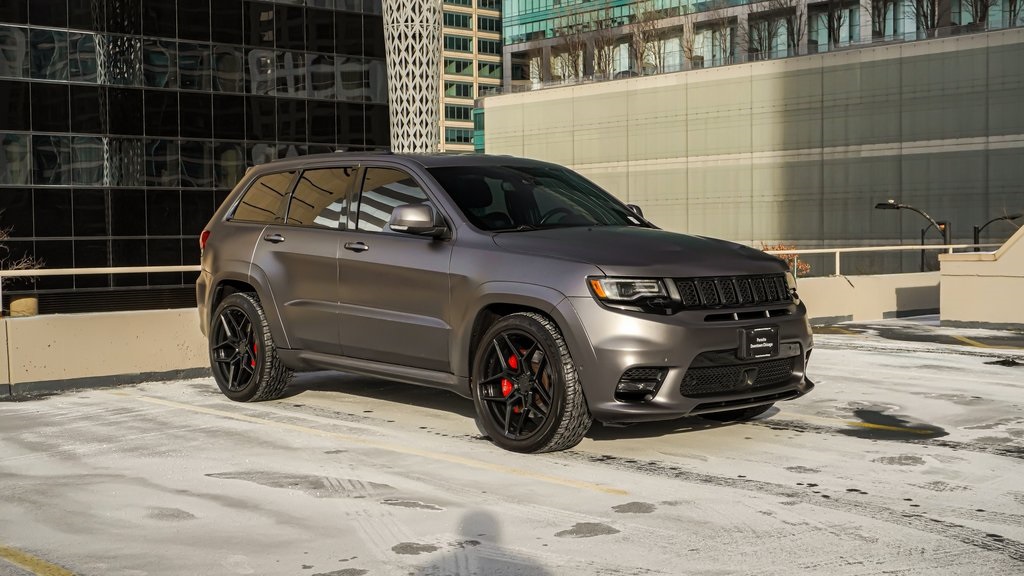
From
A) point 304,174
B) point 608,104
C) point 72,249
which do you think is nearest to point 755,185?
point 608,104

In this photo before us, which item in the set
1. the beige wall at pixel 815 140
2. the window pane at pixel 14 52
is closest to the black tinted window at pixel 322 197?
the window pane at pixel 14 52

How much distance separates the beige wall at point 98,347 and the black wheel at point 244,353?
180cm

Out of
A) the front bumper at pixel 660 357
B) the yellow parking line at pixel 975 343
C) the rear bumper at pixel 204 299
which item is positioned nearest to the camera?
the front bumper at pixel 660 357

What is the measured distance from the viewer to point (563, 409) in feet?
24.7

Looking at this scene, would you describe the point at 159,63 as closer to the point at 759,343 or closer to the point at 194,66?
the point at 194,66

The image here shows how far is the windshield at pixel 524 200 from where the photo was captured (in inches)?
336

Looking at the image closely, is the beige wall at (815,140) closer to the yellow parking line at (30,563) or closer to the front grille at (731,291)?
the front grille at (731,291)

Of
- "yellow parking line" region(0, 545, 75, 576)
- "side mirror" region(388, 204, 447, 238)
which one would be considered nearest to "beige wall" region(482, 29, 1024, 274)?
"side mirror" region(388, 204, 447, 238)

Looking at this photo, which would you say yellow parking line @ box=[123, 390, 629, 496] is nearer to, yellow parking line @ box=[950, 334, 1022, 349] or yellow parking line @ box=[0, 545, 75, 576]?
yellow parking line @ box=[0, 545, 75, 576]

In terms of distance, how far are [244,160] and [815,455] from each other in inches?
1675

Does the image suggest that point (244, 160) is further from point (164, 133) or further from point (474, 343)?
point (474, 343)

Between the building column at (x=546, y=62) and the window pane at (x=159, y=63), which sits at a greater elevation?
the building column at (x=546, y=62)

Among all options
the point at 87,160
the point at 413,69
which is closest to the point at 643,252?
the point at 413,69

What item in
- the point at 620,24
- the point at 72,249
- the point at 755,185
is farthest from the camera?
the point at 620,24
